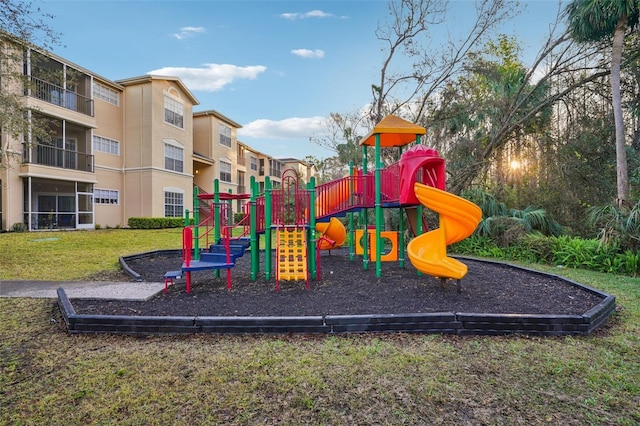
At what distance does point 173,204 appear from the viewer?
74.1 ft

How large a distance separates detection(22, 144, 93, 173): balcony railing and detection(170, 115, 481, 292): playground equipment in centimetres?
1345

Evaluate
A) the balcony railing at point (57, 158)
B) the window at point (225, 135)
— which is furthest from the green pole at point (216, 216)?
the window at point (225, 135)

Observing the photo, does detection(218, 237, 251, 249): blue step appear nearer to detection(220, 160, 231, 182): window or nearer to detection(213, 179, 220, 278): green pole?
detection(213, 179, 220, 278): green pole

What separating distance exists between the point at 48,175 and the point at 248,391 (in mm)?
18611

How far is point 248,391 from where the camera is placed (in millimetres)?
2707

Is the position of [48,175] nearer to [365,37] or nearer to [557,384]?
[365,37]

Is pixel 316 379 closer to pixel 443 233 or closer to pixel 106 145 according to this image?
pixel 443 233

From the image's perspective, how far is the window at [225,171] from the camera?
28703 mm

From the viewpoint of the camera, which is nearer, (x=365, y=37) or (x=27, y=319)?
(x=27, y=319)

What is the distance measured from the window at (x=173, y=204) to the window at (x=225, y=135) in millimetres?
7563

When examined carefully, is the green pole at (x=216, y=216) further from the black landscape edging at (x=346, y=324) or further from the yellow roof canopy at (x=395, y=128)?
the yellow roof canopy at (x=395, y=128)

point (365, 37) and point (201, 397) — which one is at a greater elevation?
point (365, 37)

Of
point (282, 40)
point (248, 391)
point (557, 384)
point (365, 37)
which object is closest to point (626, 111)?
point (365, 37)

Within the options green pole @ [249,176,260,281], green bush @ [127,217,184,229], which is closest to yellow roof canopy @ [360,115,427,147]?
green pole @ [249,176,260,281]
